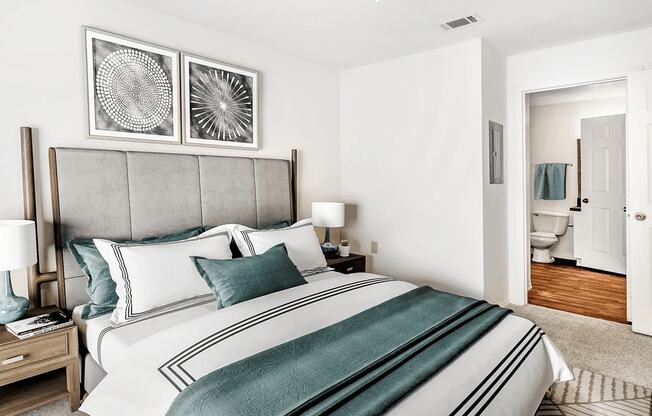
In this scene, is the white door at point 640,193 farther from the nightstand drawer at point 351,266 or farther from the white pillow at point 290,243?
the white pillow at point 290,243

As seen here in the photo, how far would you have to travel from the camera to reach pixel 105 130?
2578mm

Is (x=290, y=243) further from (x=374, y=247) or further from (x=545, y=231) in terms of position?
(x=545, y=231)

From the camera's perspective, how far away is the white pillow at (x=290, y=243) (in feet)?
9.07

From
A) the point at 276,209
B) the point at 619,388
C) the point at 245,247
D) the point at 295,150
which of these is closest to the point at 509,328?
the point at 619,388

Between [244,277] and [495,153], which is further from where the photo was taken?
[495,153]

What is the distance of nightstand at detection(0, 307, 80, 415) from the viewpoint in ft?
6.15

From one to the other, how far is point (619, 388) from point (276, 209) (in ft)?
8.96

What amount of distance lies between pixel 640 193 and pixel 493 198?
1098 mm

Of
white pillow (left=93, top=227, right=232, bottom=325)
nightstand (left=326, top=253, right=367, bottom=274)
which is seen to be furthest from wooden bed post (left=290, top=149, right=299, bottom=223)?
white pillow (left=93, top=227, right=232, bottom=325)

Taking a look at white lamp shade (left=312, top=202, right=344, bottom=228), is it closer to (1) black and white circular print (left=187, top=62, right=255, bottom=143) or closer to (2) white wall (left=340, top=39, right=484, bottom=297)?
(2) white wall (left=340, top=39, right=484, bottom=297)

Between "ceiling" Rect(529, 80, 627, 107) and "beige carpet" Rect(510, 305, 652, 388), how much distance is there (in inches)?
108

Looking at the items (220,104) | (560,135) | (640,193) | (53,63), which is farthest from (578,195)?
(53,63)

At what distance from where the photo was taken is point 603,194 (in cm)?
524

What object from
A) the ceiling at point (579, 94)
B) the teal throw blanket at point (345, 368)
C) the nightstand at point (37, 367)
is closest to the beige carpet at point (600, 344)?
→ the teal throw blanket at point (345, 368)
